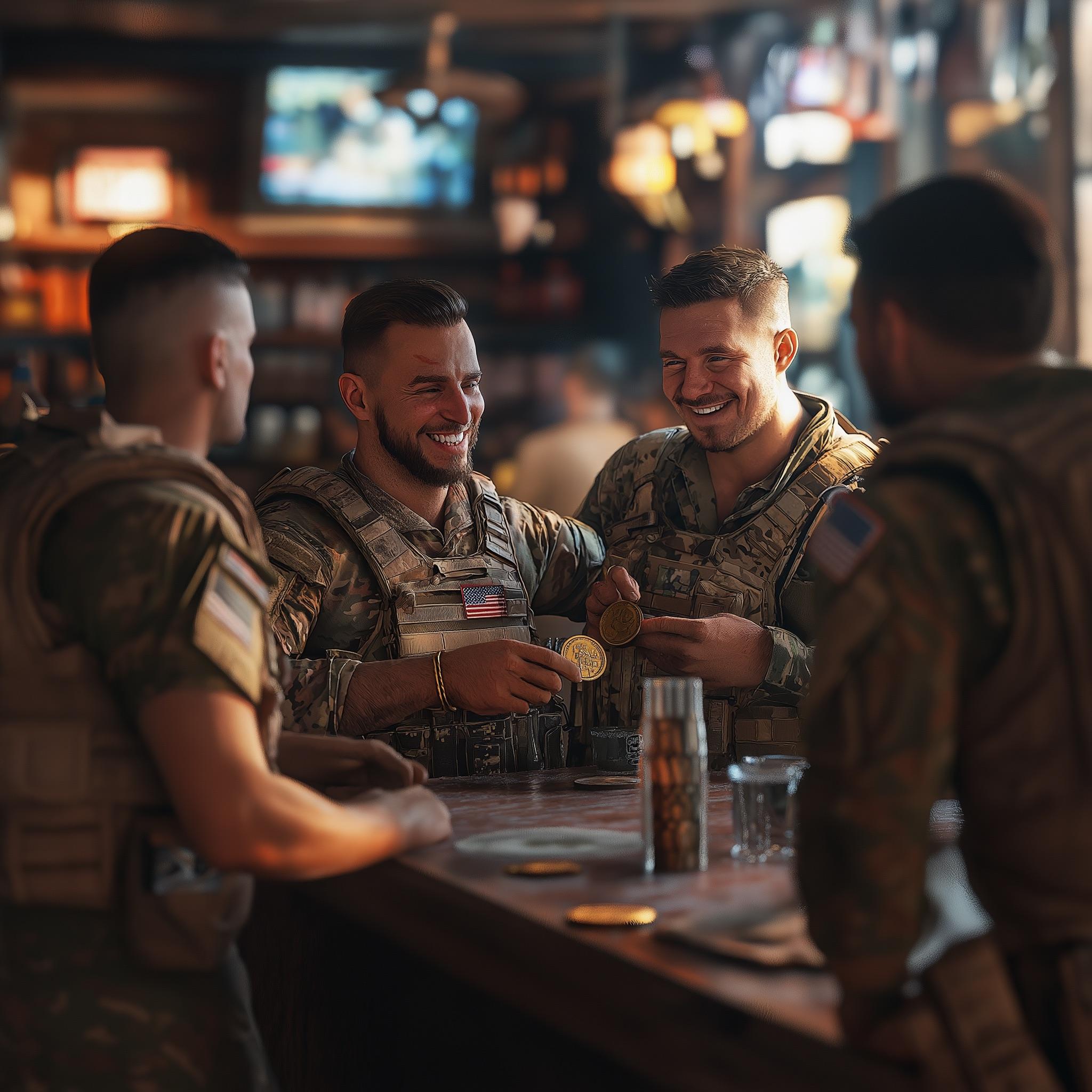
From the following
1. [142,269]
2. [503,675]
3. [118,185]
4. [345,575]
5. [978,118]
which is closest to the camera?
[142,269]

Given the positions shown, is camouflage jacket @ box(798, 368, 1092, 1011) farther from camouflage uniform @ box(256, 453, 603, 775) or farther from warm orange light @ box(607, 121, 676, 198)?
warm orange light @ box(607, 121, 676, 198)

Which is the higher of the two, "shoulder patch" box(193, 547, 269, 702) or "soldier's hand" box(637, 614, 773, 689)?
"shoulder patch" box(193, 547, 269, 702)

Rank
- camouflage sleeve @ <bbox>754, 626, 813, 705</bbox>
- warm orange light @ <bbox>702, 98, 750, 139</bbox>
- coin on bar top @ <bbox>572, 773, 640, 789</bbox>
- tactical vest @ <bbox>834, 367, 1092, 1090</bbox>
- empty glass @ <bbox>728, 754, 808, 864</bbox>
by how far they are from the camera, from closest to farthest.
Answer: tactical vest @ <bbox>834, 367, 1092, 1090</bbox>
empty glass @ <bbox>728, 754, 808, 864</bbox>
coin on bar top @ <bbox>572, 773, 640, 789</bbox>
camouflage sleeve @ <bbox>754, 626, 813, 705</bbox>
warm orange light @ <bbox>702, 98, 750, 139</bbox>

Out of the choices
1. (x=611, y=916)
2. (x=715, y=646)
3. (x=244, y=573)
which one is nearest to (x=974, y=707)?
(x=611, y=916)

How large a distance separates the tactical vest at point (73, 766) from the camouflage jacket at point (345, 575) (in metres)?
1.01

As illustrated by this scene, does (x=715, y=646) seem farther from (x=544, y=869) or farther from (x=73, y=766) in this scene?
(x=73, y=766)

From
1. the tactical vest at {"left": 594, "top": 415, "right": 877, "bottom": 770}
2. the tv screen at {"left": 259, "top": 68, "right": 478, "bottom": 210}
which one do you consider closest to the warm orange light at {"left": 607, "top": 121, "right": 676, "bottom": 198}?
the tv screen at {"left": 259, "top": 68, "right": 478, "bottom": 210}

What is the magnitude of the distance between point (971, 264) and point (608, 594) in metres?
1.68

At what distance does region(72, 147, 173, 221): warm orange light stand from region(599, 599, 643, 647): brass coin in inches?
209

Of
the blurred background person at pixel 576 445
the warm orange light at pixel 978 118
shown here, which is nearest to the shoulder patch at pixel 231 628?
the blurred background person at pixel 576 445

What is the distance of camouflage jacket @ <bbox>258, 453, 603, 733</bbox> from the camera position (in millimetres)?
2627

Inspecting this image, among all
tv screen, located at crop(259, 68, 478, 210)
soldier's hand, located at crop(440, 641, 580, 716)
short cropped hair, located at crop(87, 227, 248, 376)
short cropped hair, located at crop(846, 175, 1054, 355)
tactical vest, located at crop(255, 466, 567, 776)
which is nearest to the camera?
short cropped hair, located at crop(846, 175, 1054, 355)

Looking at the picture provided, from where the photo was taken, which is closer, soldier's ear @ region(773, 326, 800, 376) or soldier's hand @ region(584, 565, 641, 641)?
soldier's hand @ region(584, 565, 641, 641)

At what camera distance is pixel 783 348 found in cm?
314
